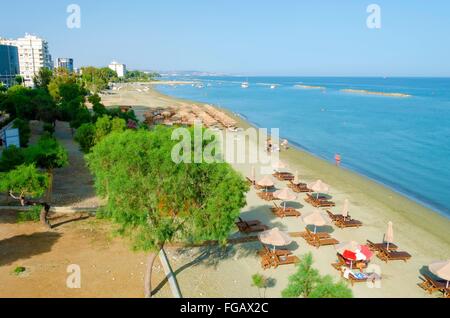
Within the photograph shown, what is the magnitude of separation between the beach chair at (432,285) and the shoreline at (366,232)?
25 centimetres

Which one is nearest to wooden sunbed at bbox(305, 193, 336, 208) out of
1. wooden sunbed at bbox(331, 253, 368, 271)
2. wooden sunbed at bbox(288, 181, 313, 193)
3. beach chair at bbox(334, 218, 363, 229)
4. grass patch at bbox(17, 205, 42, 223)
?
wooden sunbed at bbox(288, 181, 313, 193)

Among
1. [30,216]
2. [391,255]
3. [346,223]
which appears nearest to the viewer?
→ [391,255]

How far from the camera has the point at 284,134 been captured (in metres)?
53.2

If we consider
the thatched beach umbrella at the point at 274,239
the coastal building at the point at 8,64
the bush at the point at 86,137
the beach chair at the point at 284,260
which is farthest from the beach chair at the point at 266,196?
the coastal building at the point at 8,64

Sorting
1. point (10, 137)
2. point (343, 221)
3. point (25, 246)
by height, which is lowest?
point (343, 221)

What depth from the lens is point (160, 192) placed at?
1106 centimetres

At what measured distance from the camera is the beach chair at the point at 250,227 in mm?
17031

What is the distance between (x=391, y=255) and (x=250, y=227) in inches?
231

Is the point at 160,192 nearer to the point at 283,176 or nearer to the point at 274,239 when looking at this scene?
the point at 274,239

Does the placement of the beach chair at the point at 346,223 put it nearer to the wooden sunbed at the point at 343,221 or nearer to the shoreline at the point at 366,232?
the wooden sunbed at the point at 343,221

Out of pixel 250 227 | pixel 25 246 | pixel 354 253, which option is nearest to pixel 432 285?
pixel 354 253

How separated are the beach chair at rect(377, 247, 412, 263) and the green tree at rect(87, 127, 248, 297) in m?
7.17
